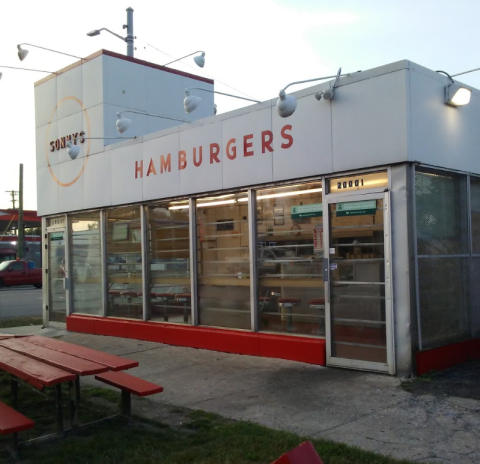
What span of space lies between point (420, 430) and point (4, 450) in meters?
3.63

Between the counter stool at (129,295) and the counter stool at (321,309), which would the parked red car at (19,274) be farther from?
the counter stool at (321,309)

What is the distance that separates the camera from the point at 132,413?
6.01 meters

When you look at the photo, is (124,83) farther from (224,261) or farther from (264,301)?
(264,301)

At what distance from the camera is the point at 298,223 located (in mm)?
8328

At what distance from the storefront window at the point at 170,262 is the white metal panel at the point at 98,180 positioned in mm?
1280

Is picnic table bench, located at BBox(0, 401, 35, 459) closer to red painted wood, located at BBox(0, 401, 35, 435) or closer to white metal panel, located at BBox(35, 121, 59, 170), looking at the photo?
red painted wood, located at BBox(0, 401, 35, 435)

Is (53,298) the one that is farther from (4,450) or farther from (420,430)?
(420,430)

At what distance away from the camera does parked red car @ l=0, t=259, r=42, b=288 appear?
3067 centimetres

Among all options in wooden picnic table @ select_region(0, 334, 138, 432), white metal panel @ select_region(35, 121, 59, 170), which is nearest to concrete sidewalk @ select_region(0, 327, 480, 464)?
wooden picnic table @ select_region(0, 334, 138, 432)

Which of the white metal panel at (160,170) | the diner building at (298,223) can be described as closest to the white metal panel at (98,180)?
the diner building at (298,223)

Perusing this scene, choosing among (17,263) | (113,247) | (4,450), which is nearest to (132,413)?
(4,450)

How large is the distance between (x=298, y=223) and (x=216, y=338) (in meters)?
2.34

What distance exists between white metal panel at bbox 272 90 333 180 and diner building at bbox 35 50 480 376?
2 centimetres

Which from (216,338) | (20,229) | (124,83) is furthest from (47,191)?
(20,229)
